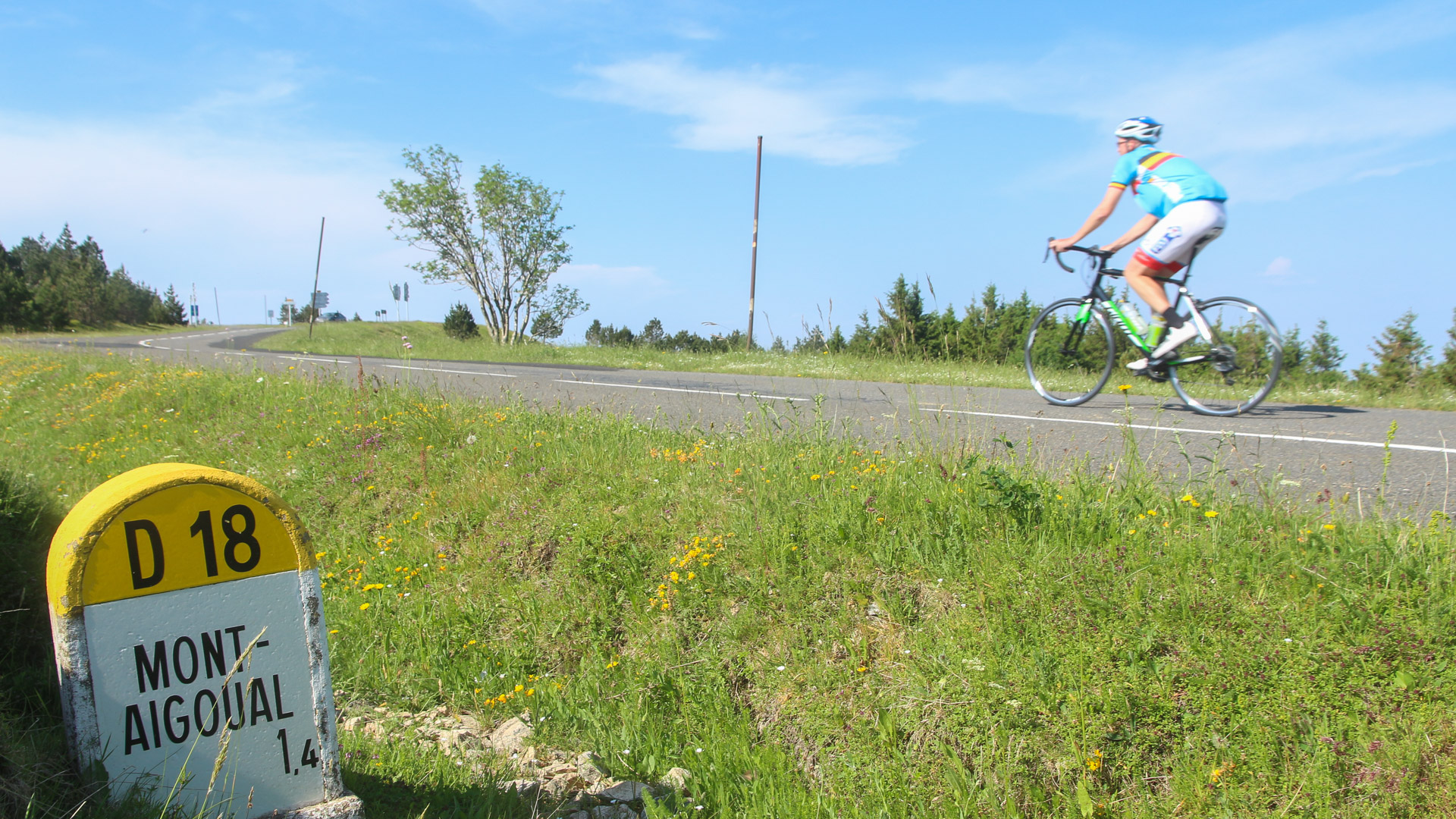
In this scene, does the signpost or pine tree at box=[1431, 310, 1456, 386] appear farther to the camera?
pine tree at box=[1431, 310, 1456, 386]

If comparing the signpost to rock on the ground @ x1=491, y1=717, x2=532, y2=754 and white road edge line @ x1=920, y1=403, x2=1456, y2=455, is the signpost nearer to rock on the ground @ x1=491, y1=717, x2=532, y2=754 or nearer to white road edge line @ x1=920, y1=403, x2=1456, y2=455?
rock on the ground @ x1=491, y1=717, x2=532, y2=754

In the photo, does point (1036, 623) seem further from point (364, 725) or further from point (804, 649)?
point (364, 725)

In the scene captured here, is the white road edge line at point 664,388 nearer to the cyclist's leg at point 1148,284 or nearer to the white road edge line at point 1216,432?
the white road edge line at point 1216,432

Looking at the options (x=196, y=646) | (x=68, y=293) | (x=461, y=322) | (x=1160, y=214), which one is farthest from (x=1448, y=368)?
(x=68, y=293)

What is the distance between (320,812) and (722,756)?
5.29 ft

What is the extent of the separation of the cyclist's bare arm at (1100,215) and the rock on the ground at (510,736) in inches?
255

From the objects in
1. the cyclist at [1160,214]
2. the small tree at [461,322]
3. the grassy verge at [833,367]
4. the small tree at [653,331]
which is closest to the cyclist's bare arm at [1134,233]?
the cyclist at [1160,214]

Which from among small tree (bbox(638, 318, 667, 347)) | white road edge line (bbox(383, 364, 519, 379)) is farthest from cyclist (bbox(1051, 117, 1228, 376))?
small tree (bbox(638, 318, 667, 347))

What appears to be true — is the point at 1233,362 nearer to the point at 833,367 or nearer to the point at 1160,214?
the point at 1160,214

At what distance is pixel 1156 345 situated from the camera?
23.4ft

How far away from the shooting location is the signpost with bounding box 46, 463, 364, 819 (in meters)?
1.97

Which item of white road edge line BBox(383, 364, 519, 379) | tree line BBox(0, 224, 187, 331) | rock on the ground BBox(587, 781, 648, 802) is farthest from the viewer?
tree line BBox(0, 224, 187, 331)

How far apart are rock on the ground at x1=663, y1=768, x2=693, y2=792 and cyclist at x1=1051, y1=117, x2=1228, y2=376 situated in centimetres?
591

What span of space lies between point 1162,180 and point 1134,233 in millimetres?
508
